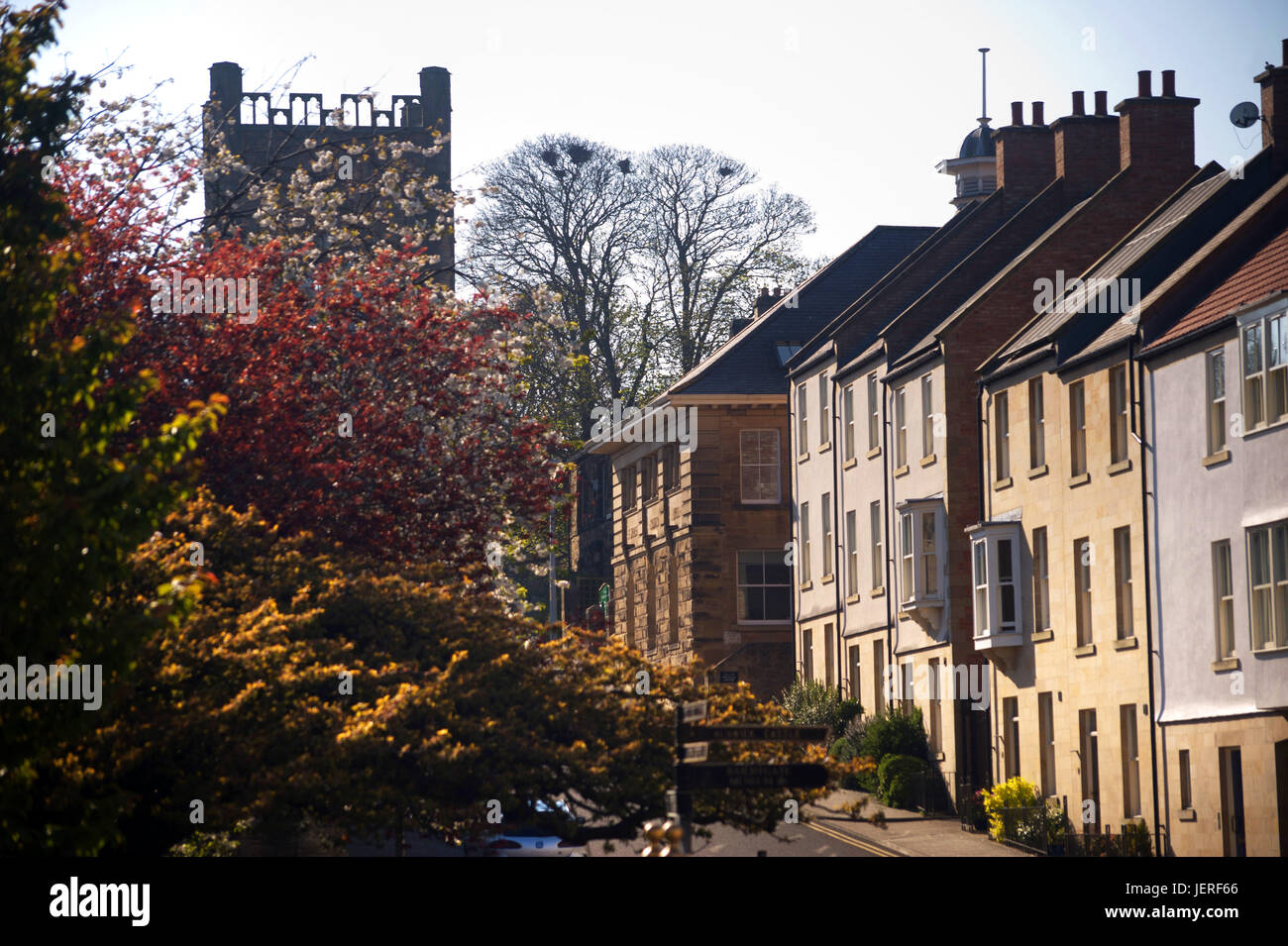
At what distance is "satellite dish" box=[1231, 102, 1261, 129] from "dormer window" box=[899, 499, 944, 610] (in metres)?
10.5

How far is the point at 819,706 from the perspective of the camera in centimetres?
4688

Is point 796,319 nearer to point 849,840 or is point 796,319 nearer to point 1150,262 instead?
point 1150,262

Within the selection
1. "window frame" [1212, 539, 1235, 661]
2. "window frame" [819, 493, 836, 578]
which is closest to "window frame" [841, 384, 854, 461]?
"window frame" [819, 493, 836, 578]

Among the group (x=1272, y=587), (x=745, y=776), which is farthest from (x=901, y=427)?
(x=745, y=776)

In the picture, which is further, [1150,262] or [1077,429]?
[1077,429]

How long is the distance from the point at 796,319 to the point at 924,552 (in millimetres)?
17085

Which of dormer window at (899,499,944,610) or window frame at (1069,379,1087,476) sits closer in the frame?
window frame at (1069,379,1087,476)

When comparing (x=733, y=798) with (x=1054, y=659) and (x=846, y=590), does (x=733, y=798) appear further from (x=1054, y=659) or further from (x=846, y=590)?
(x=846, y=590)

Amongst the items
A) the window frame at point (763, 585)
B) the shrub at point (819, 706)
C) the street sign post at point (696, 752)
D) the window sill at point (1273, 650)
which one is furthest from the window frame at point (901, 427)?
the street sign post at point (696, 752)

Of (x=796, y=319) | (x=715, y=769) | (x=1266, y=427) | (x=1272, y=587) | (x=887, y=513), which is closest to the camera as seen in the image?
(x=715, y=769)

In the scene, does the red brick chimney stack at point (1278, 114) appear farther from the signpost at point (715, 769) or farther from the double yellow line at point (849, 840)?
the signpost at point (715, 769)

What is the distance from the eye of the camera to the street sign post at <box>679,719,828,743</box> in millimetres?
16203

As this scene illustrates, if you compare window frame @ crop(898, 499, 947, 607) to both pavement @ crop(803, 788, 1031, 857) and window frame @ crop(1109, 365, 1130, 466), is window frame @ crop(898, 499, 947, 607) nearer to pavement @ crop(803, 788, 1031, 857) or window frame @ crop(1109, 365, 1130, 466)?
pavement @ crop(803, 788, 1031, 857)
